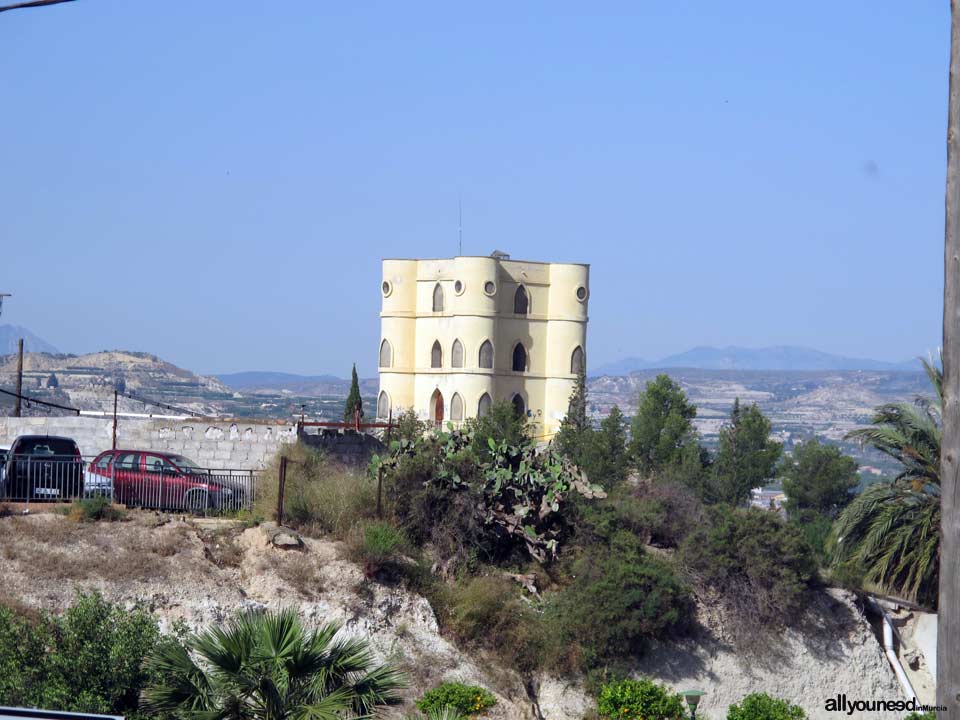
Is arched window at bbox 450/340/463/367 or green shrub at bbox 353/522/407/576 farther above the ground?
arched window at bbox 450/340/463/367

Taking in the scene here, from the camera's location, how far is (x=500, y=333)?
55281 millimetres

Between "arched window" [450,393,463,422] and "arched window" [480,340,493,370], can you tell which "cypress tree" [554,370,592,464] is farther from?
"arched window" [450,393,463,422]

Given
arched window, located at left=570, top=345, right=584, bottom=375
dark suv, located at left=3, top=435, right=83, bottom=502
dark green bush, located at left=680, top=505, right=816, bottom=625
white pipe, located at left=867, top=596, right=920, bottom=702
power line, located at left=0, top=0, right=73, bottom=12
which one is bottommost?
white pipe, located at left=867, top=596, right=920, bottom=702

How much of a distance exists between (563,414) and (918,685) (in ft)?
103

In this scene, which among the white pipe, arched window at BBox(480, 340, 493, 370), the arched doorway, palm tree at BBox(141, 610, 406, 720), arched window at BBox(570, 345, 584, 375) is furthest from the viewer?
the arched doorway

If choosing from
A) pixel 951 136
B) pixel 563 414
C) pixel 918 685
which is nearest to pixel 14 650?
pixel 951 136

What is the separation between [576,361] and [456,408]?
6.09 m

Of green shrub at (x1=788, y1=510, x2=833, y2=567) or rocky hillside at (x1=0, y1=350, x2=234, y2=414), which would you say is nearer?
green shrub at (x1=788, y1=510, x2=833, y2=567)

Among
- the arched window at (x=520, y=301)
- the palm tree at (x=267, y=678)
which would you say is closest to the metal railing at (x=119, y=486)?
the palm tree at (x=267, y=678)

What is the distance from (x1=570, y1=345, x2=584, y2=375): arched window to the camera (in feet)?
183

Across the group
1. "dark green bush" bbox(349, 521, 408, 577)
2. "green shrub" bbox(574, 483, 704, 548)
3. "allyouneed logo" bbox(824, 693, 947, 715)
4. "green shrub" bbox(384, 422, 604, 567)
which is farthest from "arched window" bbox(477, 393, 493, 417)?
"dark green bush" bbox(349, 521, 408, 577)

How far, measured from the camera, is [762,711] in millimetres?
18844

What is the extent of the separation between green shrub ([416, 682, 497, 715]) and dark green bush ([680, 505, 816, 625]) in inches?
254

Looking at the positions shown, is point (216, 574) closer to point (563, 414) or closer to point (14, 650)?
point (14, 650)
